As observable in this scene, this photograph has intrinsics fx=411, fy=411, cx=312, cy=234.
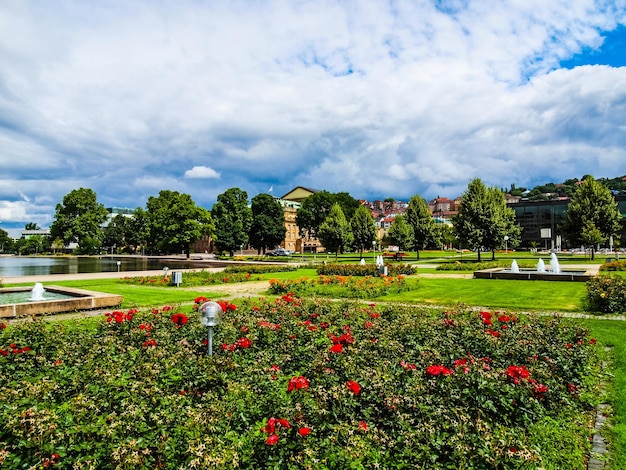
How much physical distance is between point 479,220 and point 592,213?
47.0ft

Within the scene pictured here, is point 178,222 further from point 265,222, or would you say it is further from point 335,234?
point 335,234

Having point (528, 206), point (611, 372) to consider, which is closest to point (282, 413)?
point (611, 372)

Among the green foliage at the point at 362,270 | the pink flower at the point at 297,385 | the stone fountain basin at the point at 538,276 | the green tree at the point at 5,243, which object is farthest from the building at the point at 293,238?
the pink flower at the point at 297,385

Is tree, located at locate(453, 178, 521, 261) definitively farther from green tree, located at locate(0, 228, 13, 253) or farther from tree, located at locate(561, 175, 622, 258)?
green tree, located at locate(0, 228, 13, 253)

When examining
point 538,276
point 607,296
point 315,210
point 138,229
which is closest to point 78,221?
point 138,229

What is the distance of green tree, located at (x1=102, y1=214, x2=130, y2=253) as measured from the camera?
11864cm

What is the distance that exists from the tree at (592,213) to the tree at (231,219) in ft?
174

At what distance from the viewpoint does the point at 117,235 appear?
391 ft

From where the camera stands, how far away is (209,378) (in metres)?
5.68

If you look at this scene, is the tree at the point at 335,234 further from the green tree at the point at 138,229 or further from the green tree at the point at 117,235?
the green tree at the point at 117,235

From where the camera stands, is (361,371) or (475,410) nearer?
(475,410)

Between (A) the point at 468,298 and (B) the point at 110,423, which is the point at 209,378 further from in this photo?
(A) the point at 468,298

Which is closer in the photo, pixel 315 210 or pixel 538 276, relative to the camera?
pixel 538 276

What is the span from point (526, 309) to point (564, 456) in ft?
34.6
